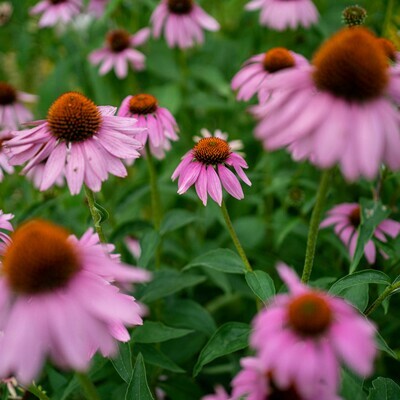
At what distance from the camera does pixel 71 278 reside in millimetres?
810

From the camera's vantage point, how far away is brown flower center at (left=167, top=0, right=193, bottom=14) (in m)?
2.35

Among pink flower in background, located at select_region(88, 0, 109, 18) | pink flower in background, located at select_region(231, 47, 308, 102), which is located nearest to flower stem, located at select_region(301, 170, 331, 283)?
pink flower in background, located at select_region(231, 47, 308, 102)

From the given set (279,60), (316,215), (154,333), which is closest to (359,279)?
(316,215)

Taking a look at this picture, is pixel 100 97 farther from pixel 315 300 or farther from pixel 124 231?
pixel 315 300

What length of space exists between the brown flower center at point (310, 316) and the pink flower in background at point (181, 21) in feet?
5.87

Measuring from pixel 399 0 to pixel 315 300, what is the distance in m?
2.26

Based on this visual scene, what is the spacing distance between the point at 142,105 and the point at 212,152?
339 millimetres

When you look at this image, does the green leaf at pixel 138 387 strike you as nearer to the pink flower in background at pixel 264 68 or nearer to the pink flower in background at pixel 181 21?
the pink flower in background at pixel 264 68

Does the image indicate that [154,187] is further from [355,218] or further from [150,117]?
[355,218]

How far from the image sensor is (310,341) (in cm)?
69

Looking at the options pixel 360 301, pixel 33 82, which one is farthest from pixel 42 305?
pixel 33 82

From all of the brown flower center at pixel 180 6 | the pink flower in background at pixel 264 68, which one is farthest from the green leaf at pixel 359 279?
Answer: the brown flower center at pixel 180 6

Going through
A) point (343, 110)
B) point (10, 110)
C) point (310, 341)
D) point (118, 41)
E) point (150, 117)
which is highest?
point (343, 110)

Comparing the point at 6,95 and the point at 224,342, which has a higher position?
the point at 224,342
